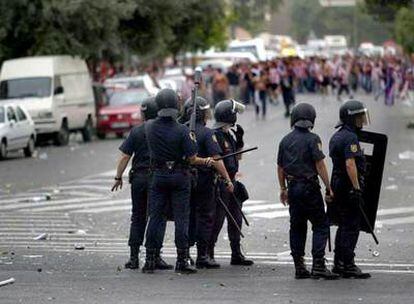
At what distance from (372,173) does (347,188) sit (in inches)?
17.3

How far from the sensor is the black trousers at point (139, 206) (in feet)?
48.7

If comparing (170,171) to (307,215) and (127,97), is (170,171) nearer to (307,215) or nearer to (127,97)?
(307,215)

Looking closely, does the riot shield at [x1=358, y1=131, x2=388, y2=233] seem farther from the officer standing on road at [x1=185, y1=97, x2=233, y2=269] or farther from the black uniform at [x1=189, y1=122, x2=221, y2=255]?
the black uniform at [x1=189, y1=122, x2=221, y2=255]

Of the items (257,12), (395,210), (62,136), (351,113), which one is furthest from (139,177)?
(257,12)

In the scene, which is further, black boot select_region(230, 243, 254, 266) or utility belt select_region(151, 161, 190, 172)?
black boot select_region(230, 243, 254, 266)

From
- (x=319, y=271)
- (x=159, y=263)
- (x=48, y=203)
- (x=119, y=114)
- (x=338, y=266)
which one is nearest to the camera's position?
(x=319, y=271)

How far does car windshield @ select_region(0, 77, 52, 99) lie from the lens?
39.8 m

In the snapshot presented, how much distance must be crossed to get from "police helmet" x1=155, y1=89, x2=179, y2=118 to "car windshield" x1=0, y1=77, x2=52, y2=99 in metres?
25.8

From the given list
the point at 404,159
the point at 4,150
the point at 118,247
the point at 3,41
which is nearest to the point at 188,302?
the point at 118,247

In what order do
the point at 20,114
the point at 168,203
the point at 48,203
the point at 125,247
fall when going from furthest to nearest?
the point at 20,114
the point at 48,203
the point at 125,247
the point at 168,203

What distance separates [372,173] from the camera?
14133mm

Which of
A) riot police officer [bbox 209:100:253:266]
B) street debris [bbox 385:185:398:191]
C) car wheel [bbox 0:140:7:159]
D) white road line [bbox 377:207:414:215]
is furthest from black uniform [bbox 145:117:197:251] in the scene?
car wheel [bbox 0:140:7:159]

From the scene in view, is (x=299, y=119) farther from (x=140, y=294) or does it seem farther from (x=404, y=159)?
(x=404, y=159)

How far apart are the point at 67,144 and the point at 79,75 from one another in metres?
2.38
